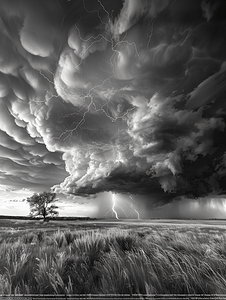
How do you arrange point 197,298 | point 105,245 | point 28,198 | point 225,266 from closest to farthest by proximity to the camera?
1. point 197,298
2. point 225,266
3. point 105,245
4. point 28,198

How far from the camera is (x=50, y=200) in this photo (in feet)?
267

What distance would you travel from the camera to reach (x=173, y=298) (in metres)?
1.51

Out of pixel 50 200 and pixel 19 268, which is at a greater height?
pixel 50 200

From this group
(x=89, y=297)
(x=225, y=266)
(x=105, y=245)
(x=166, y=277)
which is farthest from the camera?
(x=105, y=245)

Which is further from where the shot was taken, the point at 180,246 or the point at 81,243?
the point at 81,243

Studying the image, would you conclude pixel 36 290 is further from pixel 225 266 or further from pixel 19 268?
pixel 225 266

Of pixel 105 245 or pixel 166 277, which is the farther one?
pixel 105 245

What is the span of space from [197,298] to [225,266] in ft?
4.88

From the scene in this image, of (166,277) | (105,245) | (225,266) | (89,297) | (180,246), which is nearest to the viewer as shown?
(89,297)

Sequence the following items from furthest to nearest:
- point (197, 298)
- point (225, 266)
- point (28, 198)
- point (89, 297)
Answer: point (28, 198)
point (225, 266)
point (89, 297)
point (197, 298)

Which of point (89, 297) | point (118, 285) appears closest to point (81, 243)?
point (118, 285)

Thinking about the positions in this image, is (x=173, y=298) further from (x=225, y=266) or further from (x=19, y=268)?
(x=19, y=268)

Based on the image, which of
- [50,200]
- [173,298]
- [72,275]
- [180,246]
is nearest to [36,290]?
[72,275]

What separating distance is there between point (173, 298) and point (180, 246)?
3093 mm
